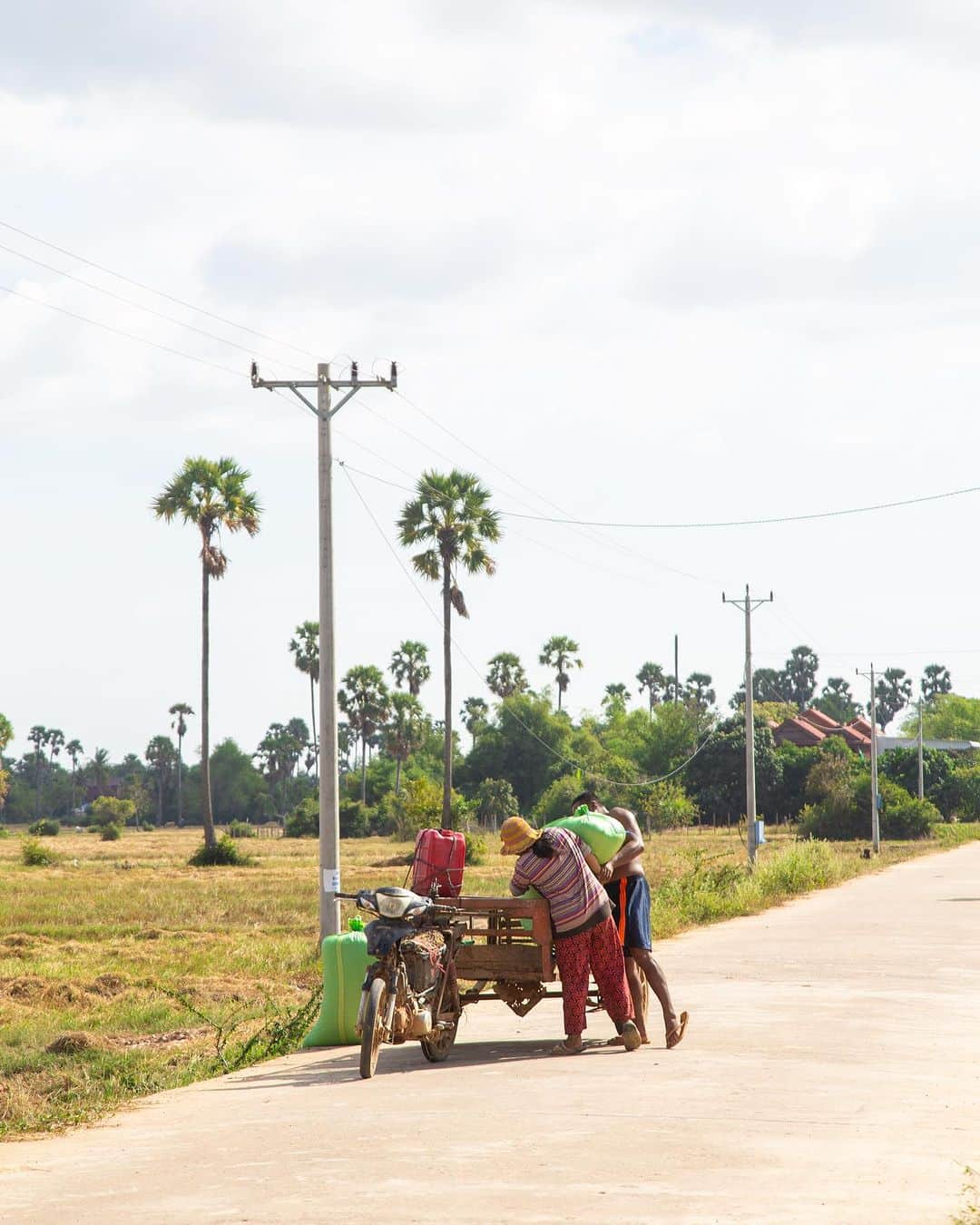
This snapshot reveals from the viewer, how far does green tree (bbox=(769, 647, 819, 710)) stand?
606 feet

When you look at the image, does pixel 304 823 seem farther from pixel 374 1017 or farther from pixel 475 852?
pixel 374 1017

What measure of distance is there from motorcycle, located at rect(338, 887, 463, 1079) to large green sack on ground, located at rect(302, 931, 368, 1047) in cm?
71

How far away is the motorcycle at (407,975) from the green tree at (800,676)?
177 meters

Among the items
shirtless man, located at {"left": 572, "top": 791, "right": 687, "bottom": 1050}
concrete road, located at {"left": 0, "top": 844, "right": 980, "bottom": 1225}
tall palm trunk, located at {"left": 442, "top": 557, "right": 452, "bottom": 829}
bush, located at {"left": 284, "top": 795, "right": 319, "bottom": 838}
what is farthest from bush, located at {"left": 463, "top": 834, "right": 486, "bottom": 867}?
shirtless man, located at {"left": 572, "top": 791, "right": 687, "bottom": 1050}

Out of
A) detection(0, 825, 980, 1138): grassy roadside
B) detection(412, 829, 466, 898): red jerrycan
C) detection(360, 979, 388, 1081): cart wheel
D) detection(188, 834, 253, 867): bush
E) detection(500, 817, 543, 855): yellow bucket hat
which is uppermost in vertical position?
detection(500, 817, 543, 855): yellow bucket hat

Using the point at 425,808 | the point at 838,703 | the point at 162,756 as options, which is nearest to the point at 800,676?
the point at 838,703

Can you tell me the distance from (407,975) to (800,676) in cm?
17967

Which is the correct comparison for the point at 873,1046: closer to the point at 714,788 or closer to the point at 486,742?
the point at 714,788

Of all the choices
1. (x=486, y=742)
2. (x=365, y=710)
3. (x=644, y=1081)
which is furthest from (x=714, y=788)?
(x=644, y=1081)

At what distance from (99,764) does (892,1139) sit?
182966 mm

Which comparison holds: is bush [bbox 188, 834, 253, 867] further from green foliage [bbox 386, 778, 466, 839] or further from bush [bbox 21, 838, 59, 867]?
green foliage [bbox 386, 778, 466, 839]

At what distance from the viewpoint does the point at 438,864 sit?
10.9 meters

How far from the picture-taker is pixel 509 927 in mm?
11000

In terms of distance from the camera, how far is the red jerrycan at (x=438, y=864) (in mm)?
10852
